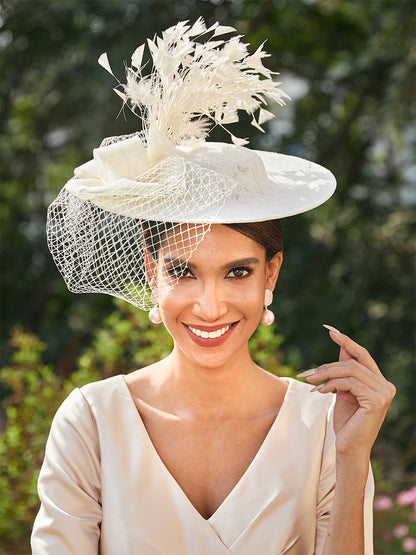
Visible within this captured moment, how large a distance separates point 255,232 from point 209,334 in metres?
0.29

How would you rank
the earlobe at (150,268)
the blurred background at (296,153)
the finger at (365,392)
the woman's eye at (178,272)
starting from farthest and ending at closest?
the blurred background at (296,153), the earlobe at (150,268), the woman's eye at (178,272), the finger at (365,392)

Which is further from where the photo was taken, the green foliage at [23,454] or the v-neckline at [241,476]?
the green foliage at [23,454]

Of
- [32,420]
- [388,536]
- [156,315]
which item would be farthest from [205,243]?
[388,536]

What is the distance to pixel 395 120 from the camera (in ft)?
19.6

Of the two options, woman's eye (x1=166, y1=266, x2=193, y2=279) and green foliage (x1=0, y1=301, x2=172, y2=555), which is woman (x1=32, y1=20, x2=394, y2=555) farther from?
green foliage (x1=0, y1=301, x2=172, y2=555)

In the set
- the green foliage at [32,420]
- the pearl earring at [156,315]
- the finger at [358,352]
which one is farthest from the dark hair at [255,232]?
the green foliage at [32,420]

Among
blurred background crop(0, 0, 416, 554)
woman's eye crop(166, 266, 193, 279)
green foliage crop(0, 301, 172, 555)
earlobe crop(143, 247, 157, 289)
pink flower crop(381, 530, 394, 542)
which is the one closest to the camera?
woman's eye crop(166, 266, 193, 279)

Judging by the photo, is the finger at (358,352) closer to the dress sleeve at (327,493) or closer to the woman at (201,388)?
the woman at (201,388)

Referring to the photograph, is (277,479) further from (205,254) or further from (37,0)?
(37,0)

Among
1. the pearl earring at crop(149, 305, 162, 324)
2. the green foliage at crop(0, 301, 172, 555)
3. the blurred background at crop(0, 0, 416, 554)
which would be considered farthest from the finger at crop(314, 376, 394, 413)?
the blurred background at crop(0, 0, 416, 554)

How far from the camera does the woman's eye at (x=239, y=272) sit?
72.4 inches

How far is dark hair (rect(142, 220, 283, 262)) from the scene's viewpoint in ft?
5.98

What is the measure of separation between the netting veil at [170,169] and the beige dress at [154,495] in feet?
1.28

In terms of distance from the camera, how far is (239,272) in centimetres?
185
